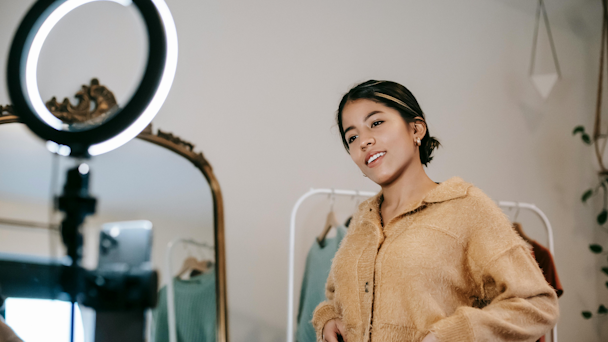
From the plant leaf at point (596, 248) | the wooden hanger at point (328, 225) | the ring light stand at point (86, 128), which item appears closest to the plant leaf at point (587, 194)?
the plant leaf at point (596, 248)

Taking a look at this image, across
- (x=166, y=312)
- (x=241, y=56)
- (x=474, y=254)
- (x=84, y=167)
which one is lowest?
(x=166, y=312)

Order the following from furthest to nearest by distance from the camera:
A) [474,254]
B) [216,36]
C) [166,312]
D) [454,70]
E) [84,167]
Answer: [454,70] < [216,36] < [166,312] < [474,254] < [84,167]

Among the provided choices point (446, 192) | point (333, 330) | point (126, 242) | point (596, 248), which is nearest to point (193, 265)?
point (126, 242)

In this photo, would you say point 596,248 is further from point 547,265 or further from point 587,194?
point 547,265

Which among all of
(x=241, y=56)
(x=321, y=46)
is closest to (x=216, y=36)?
(x=241, y=56)

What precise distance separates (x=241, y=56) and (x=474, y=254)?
1144mm

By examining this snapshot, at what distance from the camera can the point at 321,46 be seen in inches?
69.5

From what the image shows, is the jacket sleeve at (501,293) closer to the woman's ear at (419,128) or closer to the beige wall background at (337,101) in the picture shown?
the woman's ear at (419,128)

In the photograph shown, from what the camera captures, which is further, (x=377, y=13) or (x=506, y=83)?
(x=506, y=83)

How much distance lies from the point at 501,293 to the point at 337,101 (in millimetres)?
1157

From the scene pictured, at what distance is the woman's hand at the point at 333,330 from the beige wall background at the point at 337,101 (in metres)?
0.64

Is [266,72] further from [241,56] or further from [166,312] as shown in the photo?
[166,312]

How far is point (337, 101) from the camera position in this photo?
1745 mm

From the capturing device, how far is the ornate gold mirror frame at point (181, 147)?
3.90 ft
